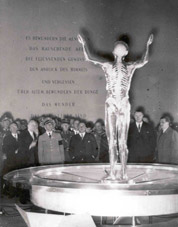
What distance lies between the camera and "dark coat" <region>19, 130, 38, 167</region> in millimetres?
1888

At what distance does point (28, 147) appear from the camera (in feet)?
6.23

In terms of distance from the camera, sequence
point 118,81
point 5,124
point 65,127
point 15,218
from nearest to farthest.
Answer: point 118,81 → point 15,218 → point 5,124 → point 65,127

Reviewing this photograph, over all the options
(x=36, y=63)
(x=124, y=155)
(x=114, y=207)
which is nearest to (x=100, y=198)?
(x=114, y=207)

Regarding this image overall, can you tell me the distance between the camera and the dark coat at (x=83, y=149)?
6.41 ft

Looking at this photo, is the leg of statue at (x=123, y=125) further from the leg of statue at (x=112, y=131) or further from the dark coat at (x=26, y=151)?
the dark coat at (x=26, y=151)

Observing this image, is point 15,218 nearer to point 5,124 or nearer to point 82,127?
point 5,124

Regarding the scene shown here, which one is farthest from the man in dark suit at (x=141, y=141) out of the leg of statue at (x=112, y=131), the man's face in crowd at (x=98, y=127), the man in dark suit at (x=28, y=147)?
the leg of statue at (x=112, y=131)

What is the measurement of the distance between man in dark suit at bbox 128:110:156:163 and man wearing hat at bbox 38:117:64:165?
0.37 metres

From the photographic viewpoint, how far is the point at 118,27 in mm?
1922

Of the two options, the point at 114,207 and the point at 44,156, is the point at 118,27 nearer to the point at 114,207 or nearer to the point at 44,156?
the point at 44,156

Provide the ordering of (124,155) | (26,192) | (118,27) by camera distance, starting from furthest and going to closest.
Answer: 1. (118,27)
2. (26,192)
3. (124,155)

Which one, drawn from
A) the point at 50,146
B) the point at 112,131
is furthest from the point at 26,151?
the point at 112,131

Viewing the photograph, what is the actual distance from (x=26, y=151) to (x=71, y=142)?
229 mm

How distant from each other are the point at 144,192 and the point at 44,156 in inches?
45.2
